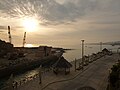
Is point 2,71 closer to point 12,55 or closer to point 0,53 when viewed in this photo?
point 12,55

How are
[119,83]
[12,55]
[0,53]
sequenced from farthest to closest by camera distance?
[0,53], [12,55], [119,83]

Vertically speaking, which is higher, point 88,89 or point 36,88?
point 88,89

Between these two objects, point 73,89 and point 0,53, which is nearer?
point 73,89

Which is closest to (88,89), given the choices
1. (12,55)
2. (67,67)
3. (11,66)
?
(67,67)

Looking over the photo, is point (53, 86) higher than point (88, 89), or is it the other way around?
point (88, 89)

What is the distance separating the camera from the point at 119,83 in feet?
66.8

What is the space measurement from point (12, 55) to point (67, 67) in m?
57.3

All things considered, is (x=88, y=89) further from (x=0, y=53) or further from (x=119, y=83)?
(x=0, y=53)

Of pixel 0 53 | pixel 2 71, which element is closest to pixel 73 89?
pixel 2 71

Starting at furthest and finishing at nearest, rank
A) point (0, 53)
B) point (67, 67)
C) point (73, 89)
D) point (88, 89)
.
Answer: point (0, 53) → point (67, 67) → point (73, 89) → point (88, 89)

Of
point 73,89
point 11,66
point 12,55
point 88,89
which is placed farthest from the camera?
point 12,55

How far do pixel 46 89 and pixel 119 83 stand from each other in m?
9.70

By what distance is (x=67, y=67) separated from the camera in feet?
118

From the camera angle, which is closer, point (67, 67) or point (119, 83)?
point (119, 83)
